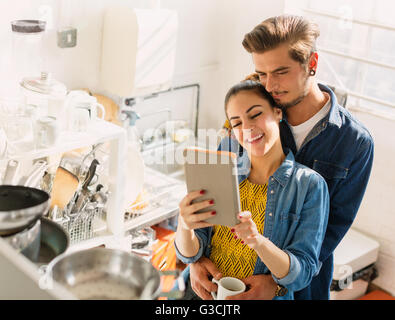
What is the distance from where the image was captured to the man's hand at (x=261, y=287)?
4.45ft

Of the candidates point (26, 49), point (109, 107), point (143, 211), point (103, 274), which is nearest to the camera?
point (103, 274)

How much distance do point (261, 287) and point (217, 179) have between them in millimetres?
379

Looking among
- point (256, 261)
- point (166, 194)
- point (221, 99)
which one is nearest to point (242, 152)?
point (256, 261)

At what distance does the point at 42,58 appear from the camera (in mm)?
2658

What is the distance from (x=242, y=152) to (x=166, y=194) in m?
1.42

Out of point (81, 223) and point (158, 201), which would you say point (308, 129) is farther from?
point (158, 201)

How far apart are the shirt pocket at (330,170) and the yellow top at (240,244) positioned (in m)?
0.23

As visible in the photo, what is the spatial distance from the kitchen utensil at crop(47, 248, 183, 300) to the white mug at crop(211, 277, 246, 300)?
1.93ft

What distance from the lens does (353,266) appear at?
3012mm

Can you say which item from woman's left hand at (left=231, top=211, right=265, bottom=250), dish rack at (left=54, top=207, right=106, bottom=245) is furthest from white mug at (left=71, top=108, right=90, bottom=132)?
woman's left hand at (left=231, top=211, right=265, bottom=250)

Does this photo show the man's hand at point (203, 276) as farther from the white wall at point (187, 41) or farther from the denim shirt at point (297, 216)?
the white wall at point (187, 41)

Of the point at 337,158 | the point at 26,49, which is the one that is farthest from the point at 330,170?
the point at 26,49

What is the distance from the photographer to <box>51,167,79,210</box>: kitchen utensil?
2.21m
